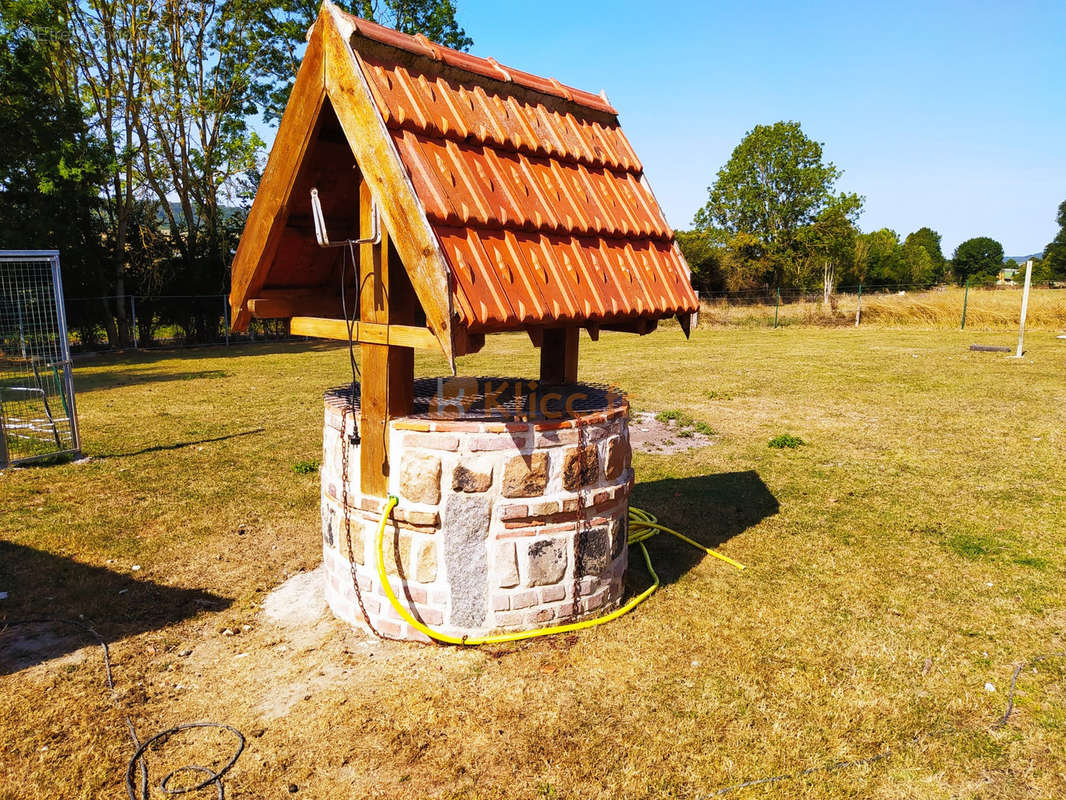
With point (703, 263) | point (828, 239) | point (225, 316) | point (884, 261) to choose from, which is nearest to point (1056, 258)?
point (884, 261)

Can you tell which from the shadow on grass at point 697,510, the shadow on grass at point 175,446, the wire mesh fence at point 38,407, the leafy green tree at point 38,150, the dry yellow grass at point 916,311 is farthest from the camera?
the dry yellow grass at point 916,311

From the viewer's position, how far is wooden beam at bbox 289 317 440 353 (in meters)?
3.97

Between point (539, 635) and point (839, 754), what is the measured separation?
1.83 metres

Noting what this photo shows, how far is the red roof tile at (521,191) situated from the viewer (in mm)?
3875

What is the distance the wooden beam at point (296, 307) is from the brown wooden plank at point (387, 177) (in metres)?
1.58

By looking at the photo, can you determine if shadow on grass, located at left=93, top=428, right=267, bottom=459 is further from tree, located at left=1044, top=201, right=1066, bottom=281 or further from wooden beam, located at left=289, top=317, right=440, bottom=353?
tree, located at left=1044, top=201, right=1066, bottom=281

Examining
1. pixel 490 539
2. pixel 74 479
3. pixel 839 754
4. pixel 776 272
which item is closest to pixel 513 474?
pixel 490 539

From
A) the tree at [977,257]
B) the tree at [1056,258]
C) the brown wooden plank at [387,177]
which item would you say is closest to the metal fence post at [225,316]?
the brown wooden plank at [387,177]

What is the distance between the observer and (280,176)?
433cm

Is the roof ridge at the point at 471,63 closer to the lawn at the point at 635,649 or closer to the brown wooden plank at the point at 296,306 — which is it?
the brown wooden plank at the point at 296,306

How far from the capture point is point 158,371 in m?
18.8

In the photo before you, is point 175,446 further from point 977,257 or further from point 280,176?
point 977,257

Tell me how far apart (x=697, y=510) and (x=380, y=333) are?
4.35 meters

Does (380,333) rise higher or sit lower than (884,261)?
lower
